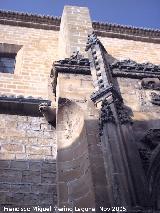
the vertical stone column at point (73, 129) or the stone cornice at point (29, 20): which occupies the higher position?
the stone cornice at point (29, 20)

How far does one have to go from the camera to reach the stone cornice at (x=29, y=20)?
31.3 ft

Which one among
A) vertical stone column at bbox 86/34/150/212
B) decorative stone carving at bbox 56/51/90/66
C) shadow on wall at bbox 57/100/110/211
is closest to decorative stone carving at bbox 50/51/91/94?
decorative stone carving at bbox 56/51/90/66

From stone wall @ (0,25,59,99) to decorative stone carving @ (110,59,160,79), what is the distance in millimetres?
1473

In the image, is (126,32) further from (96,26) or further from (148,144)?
(148,144)

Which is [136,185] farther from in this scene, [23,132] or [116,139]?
[23,132]

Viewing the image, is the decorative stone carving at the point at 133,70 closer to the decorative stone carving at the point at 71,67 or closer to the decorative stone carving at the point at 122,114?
the decorative stone carving at the point at 71,67

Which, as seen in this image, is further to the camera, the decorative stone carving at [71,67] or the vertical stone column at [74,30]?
the vertical stone column at [74,30]

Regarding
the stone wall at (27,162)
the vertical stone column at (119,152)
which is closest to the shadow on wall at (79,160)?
the vertical stone column at (119,152)

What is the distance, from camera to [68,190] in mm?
4926

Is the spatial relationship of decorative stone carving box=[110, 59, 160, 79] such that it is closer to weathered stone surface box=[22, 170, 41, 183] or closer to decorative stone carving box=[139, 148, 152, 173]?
decorative stone carving box=[139, 148, 152, 173]

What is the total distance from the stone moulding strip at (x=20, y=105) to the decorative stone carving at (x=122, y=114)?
1.27 m

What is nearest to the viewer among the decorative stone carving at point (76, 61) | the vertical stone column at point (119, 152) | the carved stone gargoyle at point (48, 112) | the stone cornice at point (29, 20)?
the vertical stone column at point (119, 152)

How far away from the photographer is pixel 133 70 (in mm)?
7027

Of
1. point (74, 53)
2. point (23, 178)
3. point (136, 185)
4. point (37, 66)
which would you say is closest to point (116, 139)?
point (136, 185)
